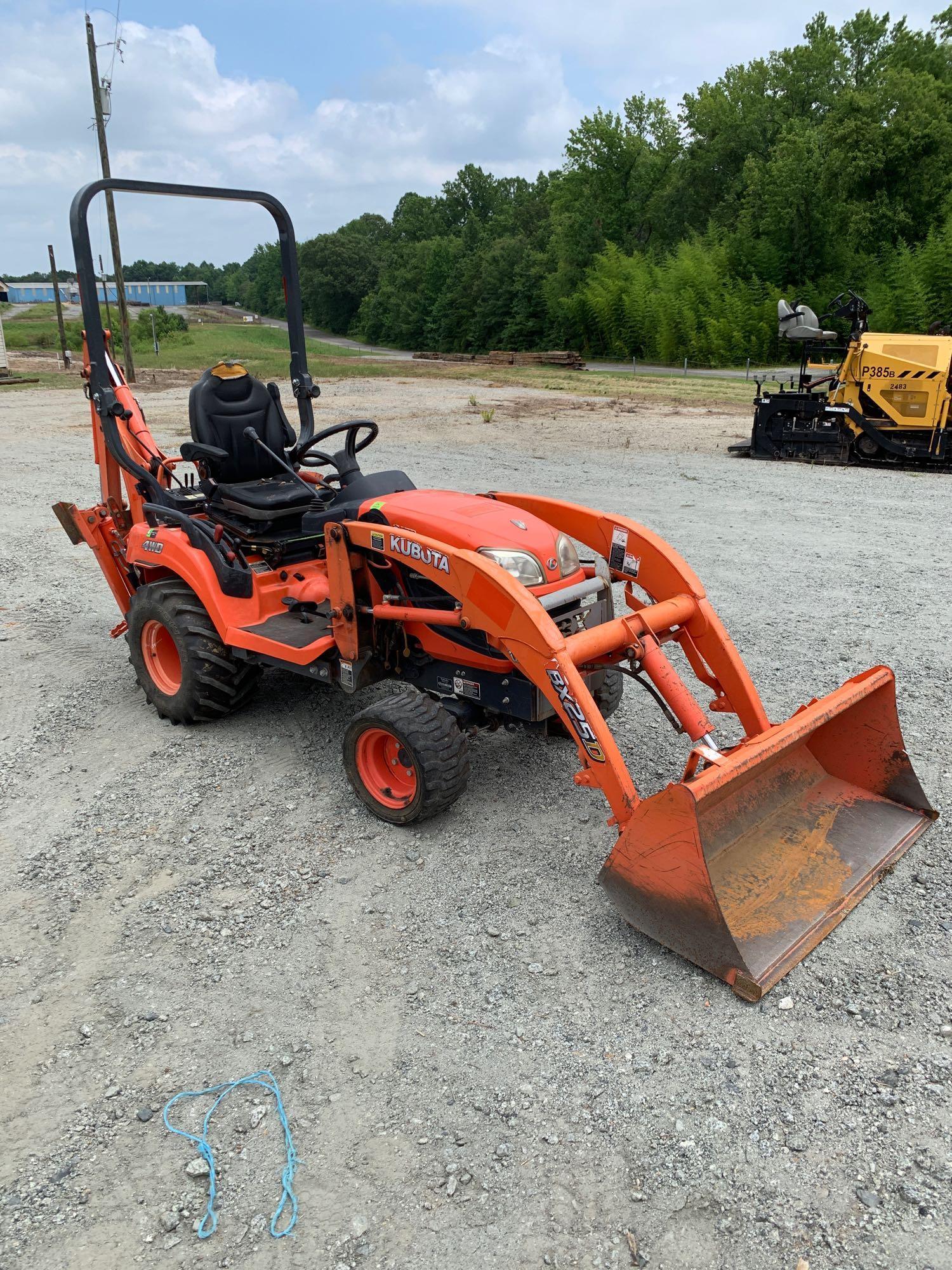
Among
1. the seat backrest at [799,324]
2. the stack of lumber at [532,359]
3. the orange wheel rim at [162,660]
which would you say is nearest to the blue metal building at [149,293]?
the stack of lumber at [532,359]

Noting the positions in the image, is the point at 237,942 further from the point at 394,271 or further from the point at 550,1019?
the point at 394,271

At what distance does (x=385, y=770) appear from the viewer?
160 inches

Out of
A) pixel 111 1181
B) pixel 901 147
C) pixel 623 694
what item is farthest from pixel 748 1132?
pixel 901 147

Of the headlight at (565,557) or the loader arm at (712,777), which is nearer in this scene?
the loader arm at (712,777)

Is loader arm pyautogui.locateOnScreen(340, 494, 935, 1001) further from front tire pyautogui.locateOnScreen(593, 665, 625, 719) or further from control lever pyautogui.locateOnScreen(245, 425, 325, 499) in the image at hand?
control lever pyautogui.locateOnScreen(245, 425, 325, 499)

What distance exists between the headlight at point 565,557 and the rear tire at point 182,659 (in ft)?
5.77

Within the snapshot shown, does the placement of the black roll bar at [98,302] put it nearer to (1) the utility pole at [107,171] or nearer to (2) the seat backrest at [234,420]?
(2) the seat backrest at [234,420]

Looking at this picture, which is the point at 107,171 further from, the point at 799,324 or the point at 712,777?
the point at 712,777

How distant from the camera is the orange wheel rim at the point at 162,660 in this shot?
492 centimetres

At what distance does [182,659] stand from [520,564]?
1.88 metres

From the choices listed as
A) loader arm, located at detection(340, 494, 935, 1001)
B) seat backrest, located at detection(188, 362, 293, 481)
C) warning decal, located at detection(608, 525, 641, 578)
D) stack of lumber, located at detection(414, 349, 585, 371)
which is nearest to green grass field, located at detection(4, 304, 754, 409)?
stack of lumber, located at detection(414, 349, 585, 371)

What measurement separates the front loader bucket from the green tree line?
19.1 metres

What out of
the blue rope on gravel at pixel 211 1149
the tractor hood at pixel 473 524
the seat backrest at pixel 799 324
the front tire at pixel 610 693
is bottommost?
the blue rope on gravel at pixel 211 1149

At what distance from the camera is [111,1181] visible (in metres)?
2.35
